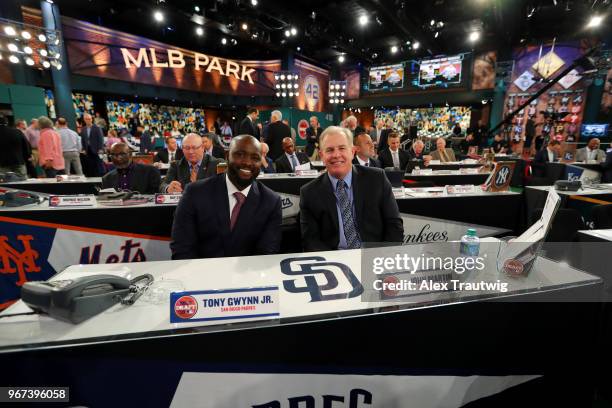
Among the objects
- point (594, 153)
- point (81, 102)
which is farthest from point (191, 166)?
point (81, 102)

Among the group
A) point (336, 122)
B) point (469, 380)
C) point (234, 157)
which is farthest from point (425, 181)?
point (336, 122)

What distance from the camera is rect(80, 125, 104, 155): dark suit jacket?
7.39 metres

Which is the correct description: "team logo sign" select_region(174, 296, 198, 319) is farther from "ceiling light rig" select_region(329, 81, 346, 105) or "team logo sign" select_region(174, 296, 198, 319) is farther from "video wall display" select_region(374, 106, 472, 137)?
"ceiling light rig" select_region(329, 81, 346, 105)

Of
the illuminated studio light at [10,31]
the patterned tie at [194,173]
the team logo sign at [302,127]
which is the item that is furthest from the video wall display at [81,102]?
the patterned tie at [194,173]

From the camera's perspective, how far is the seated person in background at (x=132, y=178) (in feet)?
11.3

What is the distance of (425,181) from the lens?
4.97 meters

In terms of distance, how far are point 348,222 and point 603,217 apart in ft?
8.04

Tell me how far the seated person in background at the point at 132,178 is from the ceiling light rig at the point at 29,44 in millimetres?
7119

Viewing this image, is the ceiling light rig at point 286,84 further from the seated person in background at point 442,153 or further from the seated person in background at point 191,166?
the seated person in background at point 191,166

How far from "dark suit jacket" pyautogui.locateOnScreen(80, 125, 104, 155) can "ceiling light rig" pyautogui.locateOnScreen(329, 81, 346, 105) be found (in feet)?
42.0

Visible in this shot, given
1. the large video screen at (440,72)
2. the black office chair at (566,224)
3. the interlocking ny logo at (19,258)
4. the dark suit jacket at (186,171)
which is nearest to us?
the interlocking ny logo at (19,258)

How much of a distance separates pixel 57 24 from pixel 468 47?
1629 centimetres

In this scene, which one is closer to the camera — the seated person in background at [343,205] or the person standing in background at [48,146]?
the seated person in background at [343,205]

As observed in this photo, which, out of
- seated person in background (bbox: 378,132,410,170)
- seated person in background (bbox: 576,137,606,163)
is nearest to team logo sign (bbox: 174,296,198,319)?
seated person in background (bbox: 378,132,410,170)
